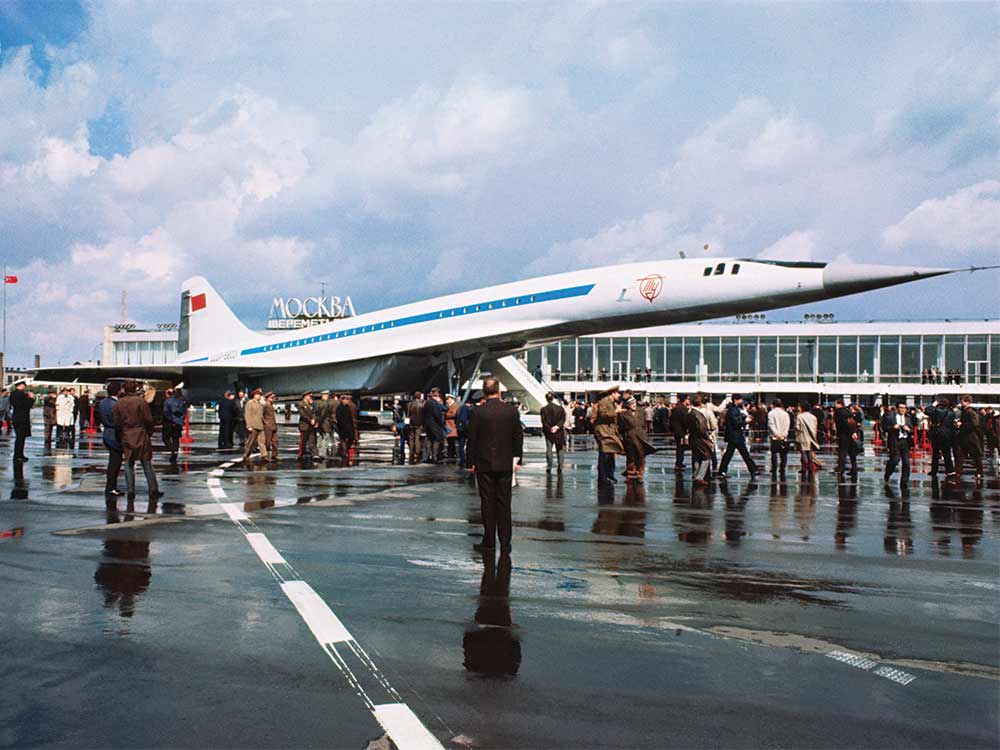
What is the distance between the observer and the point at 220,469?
16.4 meters

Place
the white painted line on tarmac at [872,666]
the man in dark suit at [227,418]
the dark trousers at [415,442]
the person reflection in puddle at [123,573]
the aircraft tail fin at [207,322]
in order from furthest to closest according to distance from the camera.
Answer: the aircraft tail fin at [207,322] < the man in dark suit at [227,418] < the dark trousers at [415,442] < the person reflection in puddle at [123,573] < the white painted line on tarmac at [872,666]

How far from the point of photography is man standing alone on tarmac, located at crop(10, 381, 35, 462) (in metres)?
17.3

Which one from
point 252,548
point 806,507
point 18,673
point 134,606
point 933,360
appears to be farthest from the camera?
point 933,360

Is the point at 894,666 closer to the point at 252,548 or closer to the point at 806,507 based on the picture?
the point at 252,548

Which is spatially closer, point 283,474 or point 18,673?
point 18,673

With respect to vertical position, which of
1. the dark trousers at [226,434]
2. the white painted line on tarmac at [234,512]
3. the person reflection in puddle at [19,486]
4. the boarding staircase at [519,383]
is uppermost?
the boarding staircase at [519,383]

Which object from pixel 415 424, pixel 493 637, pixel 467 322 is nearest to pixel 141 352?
pixel 467 322

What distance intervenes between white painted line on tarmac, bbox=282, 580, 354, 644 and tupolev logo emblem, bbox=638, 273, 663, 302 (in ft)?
59.0

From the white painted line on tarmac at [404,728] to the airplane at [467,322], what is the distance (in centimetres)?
1759

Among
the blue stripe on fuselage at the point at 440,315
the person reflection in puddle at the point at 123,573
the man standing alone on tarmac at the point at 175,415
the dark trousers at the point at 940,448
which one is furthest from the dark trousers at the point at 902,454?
the man standing alone on tarmac at the point at 175,415

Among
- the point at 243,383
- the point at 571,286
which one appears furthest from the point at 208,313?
the point at 571,286

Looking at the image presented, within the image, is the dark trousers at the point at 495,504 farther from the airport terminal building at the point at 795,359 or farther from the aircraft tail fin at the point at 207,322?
the airport terminal building at the point at 795,359

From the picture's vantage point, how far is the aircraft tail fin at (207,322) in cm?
3838

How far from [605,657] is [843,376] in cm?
5593
